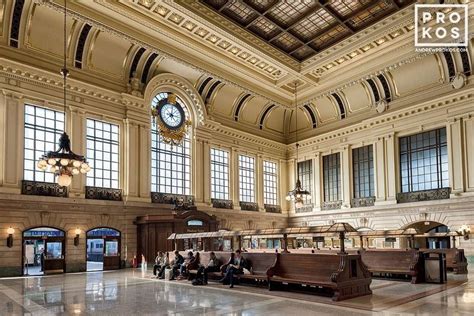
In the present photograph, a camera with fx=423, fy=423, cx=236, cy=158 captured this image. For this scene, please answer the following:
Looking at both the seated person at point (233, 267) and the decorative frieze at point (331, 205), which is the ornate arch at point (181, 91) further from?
the seated person at point (233, 267)

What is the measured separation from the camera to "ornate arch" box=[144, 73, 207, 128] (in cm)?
1998

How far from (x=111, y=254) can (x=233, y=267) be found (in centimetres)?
861

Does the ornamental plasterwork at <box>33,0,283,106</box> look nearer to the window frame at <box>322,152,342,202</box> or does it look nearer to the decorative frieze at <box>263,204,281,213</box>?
the window frame at <box>322,152,342,202</box>

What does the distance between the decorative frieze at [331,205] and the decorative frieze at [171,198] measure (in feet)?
26.7

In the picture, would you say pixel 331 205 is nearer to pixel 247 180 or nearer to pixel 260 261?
pixel 247 180

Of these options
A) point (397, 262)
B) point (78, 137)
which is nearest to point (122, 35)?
point (78, 137)

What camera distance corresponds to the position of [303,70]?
21156 millimetres

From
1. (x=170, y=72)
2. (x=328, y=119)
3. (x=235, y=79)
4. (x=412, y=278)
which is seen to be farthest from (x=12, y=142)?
(x=328, y=119)

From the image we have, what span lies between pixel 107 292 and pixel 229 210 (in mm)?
13214

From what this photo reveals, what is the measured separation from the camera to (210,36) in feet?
58.8

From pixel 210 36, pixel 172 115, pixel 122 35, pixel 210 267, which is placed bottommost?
pixel 210 267

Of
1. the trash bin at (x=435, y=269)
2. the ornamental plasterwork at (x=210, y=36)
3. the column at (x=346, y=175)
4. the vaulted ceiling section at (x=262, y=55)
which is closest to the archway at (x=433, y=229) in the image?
the column at (x=346, y=175)

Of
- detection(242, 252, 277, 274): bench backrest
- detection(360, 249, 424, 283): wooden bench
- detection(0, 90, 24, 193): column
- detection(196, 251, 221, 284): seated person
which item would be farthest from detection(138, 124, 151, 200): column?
detection(360, 249, 424, 283): wooden bench

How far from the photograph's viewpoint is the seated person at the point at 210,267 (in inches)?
454
